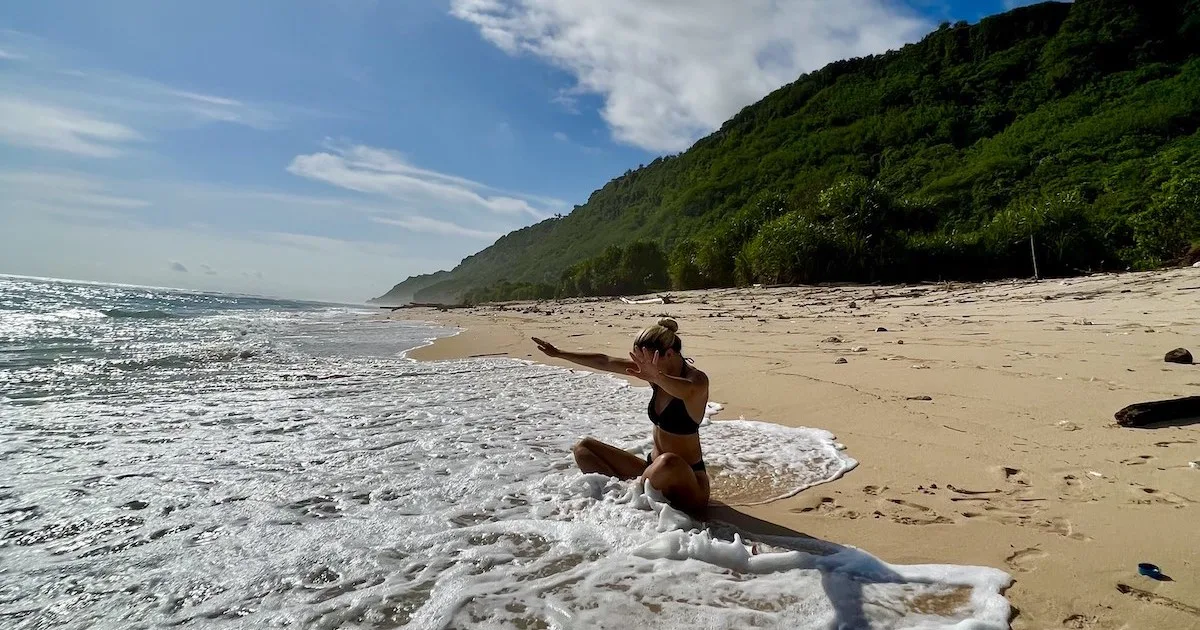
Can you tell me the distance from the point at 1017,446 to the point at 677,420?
2.38 metres

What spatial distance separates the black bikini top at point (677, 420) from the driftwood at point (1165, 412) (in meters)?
3.04

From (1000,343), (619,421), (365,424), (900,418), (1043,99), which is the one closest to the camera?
(900,418)

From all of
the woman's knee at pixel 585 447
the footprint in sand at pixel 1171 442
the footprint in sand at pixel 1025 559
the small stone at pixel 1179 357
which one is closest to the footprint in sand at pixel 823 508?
the footprint in sand at pixel 1025 559

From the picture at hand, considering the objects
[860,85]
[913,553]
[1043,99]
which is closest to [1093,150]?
[1043,99]

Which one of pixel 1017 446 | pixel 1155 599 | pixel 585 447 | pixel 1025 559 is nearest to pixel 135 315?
pixel 585 447

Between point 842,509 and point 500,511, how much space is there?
192 cm

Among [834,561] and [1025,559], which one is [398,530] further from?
[1025,559]

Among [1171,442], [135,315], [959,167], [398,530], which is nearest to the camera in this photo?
[398,530]

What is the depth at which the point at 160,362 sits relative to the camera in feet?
29.0

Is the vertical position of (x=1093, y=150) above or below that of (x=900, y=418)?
above

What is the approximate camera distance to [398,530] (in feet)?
9.46

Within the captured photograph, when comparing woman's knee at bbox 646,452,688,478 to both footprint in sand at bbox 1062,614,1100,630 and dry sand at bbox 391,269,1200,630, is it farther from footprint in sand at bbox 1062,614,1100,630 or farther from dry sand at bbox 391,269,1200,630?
footprint in sand at bbox 1062,614,1100,630

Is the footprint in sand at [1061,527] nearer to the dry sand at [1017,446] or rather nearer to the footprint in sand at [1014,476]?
the dry sand at [1017,446]

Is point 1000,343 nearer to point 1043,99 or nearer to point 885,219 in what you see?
point 885,219
